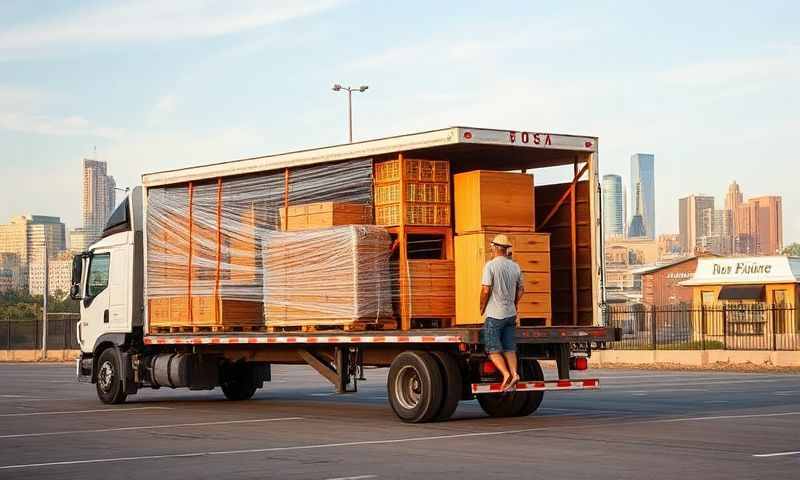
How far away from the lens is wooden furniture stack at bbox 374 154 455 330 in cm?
1759

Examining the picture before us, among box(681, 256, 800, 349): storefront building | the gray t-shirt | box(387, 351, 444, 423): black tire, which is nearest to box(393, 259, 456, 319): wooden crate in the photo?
box(387, 351, 444, 423): black tire

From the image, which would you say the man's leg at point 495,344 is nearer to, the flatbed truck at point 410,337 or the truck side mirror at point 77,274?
the flatbed truck at point 410,337

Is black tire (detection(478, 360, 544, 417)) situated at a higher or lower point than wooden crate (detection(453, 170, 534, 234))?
lower

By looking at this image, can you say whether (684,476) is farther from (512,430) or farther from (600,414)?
(600,414)

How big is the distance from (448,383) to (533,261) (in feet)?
6.94

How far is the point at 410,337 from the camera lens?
17000mm

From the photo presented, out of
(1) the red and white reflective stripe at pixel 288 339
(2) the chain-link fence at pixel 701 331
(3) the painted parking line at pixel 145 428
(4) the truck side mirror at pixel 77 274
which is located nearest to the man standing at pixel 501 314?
(1) the red and white reflective stripe at pixel 288 339

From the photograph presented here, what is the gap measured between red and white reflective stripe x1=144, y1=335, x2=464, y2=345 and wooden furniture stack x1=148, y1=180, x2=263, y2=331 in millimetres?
233

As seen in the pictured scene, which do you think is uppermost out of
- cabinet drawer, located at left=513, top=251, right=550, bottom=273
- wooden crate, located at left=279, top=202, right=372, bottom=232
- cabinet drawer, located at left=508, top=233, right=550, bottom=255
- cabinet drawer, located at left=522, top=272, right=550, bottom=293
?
wooden crate, located at left=279, top=202, right=372, bottom=232

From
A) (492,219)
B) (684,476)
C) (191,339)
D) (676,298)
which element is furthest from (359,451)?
(676,298)

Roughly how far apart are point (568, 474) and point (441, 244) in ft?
23.1

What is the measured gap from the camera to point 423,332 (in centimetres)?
1692

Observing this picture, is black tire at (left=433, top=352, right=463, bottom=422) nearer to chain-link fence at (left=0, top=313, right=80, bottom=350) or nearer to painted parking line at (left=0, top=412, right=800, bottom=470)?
painted parking line at (left=0, top=412, right=800, bottom=470)

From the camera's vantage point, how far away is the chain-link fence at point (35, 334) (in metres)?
62.2
